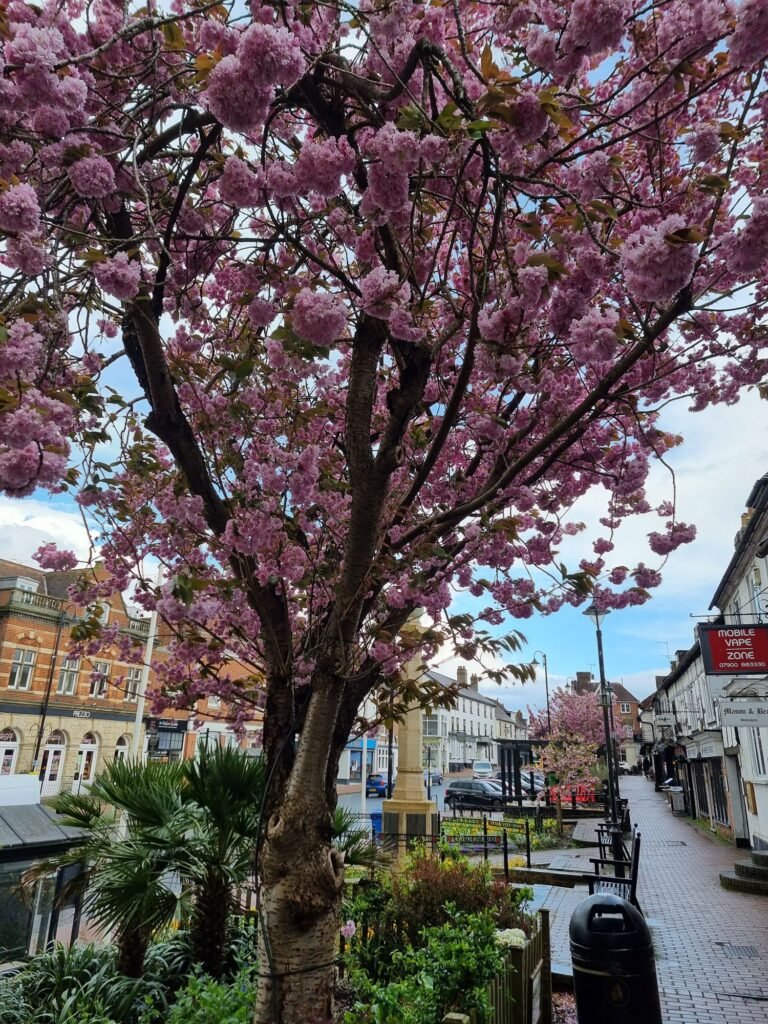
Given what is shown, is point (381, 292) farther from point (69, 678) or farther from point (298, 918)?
point (69, 678)

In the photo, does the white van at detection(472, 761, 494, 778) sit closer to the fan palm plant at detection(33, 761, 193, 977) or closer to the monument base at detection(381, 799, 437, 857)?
the monument base at detection(381, 799, 437, 857)

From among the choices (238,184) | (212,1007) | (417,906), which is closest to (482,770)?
(417,906)

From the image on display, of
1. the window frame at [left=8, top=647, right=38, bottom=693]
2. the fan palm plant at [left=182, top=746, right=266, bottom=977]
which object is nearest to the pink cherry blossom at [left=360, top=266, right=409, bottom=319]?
the fan palm plant at [left=182, top=746, right=266, bottom=977]

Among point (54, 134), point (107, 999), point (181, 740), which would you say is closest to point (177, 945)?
point (107, 999)

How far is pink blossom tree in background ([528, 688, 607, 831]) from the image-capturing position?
2316 centimetres

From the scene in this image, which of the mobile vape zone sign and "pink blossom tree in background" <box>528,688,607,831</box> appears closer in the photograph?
the mobile vape zone sign

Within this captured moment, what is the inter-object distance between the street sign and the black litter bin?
400 inches

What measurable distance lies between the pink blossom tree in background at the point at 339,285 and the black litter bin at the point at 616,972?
2096 mm

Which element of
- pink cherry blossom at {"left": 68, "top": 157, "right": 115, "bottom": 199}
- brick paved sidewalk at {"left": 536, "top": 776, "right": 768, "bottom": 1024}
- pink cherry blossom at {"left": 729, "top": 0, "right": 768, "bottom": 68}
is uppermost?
pink cherry blossom at {"left": 729, "top": 0, "right": 768, "bottom": 68}

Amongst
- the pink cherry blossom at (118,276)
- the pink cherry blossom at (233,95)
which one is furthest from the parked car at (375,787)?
the pink cherry blossom at (233,95)

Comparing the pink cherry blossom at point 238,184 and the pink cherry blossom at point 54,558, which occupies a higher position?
the pink cherry blossom at point 238,184

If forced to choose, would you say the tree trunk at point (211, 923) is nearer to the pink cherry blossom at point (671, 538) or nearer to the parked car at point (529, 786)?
the pink cherry blossom at point (671, 538)

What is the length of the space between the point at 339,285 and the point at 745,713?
41.9 feet

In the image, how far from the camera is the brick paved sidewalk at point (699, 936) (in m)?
6.61
